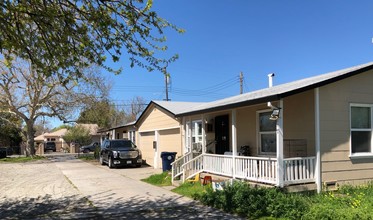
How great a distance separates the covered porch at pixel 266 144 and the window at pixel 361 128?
1347mm

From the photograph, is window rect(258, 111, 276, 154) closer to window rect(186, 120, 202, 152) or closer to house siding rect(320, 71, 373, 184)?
house siding rect(320, 71, 373, 184)

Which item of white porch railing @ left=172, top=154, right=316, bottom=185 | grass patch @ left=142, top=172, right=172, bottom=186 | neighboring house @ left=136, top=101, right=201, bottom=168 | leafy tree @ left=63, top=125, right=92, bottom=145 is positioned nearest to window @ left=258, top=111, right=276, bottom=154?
white porch railing @ left=172, top=154, right=316, bottom=185

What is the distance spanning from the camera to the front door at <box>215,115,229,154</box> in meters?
14.9

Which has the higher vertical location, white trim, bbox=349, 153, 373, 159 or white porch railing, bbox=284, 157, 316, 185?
white trim, bbox=349, 153, 373, 159

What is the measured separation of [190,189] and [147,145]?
1294cm

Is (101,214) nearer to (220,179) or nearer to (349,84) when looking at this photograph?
(220,179)

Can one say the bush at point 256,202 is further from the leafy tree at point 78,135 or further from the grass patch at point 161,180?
the leafy tree at point 78,135

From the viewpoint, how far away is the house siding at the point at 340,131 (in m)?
10.1

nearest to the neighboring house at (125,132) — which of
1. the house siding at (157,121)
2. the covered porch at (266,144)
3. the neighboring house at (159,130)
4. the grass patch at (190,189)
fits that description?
the neighboring house at (159,130)

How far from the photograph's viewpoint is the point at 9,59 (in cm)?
837

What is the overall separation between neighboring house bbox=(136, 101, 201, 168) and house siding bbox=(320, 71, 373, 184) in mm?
8975

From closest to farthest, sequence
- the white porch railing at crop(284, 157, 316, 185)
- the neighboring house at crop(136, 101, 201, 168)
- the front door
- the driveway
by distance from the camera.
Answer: the driveway
the white porch railing at crop(284, 157, 316, 185)
the front door
the neighboring house at crop(136, 101, 201, 168)

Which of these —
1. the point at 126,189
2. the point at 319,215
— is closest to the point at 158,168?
the point at 126,189

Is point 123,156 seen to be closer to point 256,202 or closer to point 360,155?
point 360,155
